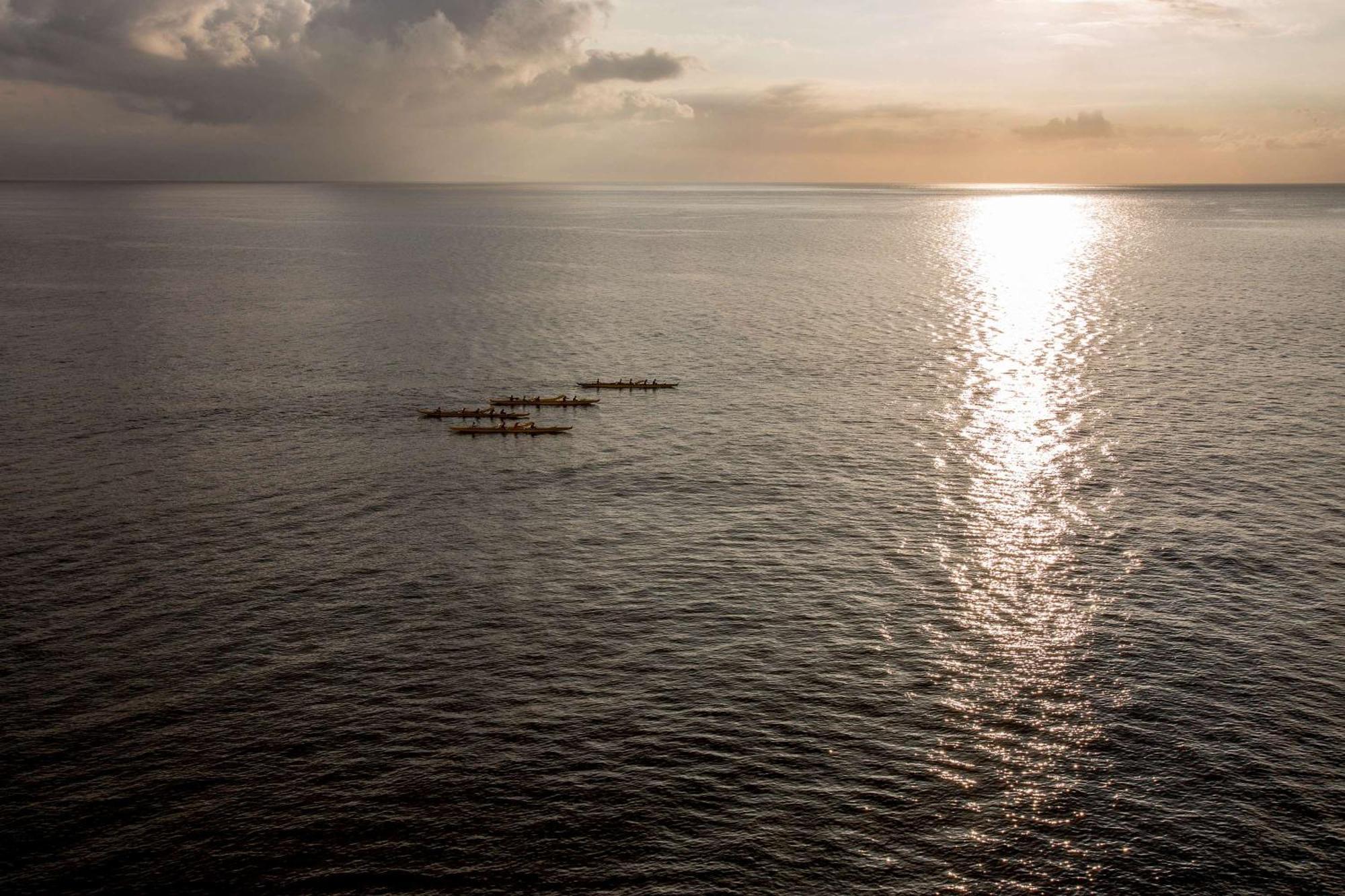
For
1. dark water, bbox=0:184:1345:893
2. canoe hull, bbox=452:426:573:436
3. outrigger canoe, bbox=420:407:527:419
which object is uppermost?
outrigger canoe, bbox=420:407:527:419

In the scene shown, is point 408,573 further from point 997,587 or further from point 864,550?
point 997,587

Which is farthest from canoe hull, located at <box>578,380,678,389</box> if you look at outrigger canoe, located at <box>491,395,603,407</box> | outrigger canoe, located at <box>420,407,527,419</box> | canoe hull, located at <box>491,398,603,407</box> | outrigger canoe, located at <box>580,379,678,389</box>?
outrigger canoe, located at <box>420,407,527,419</box>

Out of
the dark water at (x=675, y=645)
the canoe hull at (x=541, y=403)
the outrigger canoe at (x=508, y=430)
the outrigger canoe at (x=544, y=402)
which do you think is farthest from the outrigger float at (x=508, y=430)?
the outrigger canoe at (x=544, y=402)

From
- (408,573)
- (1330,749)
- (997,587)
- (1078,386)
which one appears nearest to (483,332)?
(1078,386)

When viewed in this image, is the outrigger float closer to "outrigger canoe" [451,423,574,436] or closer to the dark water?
"outrigger canoe" [451,423,574,436]

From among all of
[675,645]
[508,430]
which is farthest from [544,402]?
[675,645]

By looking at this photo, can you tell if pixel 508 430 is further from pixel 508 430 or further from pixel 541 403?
pixel 541 403
